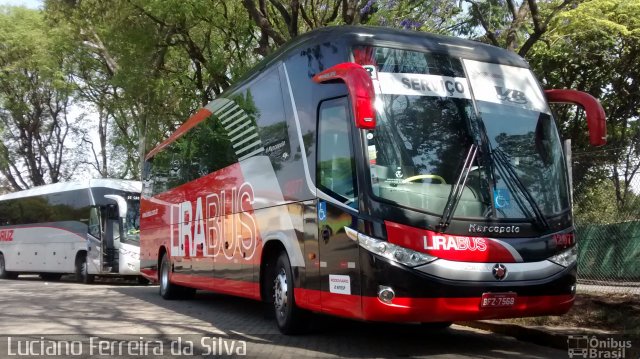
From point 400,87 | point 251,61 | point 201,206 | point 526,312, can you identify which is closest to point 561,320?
point 526,312

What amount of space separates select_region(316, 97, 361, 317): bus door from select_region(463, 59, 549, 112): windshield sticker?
5.18 feet

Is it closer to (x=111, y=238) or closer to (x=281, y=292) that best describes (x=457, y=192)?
(x=281, y=292)

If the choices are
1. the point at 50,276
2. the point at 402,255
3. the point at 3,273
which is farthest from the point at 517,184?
the point at 3,273

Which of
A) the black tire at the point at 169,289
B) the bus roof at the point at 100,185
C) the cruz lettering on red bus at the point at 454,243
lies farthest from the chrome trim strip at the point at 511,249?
the bus roof at the point at 100,185

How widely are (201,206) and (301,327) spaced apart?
14.7ft

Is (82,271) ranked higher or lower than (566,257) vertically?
lower

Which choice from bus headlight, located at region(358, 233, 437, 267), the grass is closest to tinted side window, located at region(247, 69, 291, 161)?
bus headlight, located at region(358, 233, 437, 267)

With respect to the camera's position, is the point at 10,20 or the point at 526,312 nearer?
the point at 526,312

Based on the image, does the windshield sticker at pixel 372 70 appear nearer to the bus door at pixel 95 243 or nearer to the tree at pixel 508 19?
the tree at pixel 508 19

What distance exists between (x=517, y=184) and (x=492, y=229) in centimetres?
66

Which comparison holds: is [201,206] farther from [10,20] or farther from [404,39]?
[10,20]

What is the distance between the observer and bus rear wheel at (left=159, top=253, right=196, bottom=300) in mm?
13617

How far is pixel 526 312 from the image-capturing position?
6324 mm

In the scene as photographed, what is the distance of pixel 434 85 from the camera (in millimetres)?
6703
